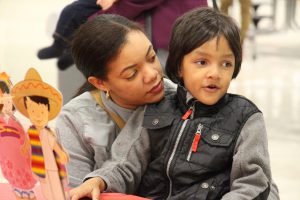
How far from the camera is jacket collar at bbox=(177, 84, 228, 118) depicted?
1.50 metres

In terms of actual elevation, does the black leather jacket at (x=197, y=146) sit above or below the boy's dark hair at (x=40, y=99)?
below

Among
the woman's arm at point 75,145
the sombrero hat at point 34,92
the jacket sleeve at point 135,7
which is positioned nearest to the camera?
the sombrero hat at point 34,92

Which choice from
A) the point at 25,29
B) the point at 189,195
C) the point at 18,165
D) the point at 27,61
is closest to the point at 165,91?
the point at 189,195

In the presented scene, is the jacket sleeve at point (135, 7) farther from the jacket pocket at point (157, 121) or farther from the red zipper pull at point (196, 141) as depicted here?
the red zipper pull at point (196, 141)

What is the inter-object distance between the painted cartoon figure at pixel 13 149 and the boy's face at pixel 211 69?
0.43 m

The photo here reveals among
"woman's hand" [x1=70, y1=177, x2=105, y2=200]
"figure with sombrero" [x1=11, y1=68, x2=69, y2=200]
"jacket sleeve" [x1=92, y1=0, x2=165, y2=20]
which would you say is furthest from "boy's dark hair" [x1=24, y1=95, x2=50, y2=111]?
"jacket sleeve" [x1=92, y1=0, x2=165, y2=20]

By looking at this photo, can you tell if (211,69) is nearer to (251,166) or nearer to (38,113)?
(251,166)

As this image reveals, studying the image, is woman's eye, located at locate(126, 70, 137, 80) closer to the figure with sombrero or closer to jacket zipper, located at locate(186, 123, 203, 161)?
jacket zipper, located at locate(186, 123, 203, 161)

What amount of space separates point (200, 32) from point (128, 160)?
0.34m

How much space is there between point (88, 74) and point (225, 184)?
45cm

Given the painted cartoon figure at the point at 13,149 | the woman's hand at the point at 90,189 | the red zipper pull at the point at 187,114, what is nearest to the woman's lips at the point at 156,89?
the red zipper pull at the point at 187,114

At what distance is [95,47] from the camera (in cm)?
160

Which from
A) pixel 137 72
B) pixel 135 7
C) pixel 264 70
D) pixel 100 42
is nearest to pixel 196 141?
pixel 137 72

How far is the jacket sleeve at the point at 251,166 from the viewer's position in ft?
4.58
